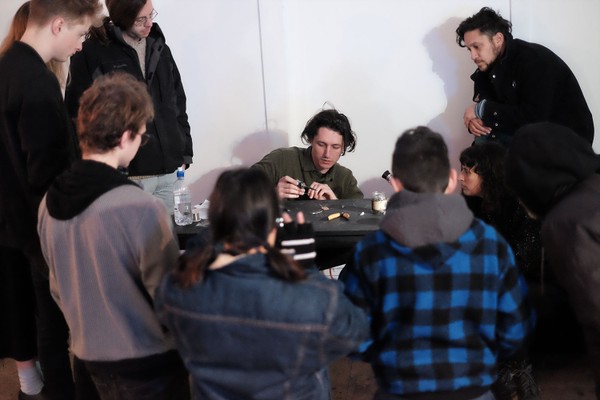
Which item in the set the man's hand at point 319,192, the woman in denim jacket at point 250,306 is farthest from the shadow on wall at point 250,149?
the woman in denim jacket at point 250,306

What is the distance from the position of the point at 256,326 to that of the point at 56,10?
1.37 meters

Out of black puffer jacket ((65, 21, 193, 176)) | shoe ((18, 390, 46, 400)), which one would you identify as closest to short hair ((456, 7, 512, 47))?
black puffer jacket ((65, 21, 193, 176))

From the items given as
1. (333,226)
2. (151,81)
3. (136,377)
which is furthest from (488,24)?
(136,377)

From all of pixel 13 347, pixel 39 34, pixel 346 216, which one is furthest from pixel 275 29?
pixel 13 347

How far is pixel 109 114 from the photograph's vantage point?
164 centimetres

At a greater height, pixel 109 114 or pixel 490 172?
pixel 109 114

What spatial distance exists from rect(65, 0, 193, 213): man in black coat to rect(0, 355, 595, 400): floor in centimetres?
115

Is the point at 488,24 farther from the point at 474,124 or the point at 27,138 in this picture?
the point at 27,138

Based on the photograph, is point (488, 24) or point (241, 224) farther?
point (488, 24)

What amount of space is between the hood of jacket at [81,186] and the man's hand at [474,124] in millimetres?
2384

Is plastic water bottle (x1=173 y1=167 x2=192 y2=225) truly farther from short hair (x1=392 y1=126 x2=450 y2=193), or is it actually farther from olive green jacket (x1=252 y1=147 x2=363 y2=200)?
short hair (x1=392 y1=126 x2=450 y2=193)

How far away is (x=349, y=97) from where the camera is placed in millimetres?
3975

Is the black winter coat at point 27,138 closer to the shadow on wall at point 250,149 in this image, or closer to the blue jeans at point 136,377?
the blue jeans at point 136,377

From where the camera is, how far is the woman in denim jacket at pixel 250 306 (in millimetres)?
1312
